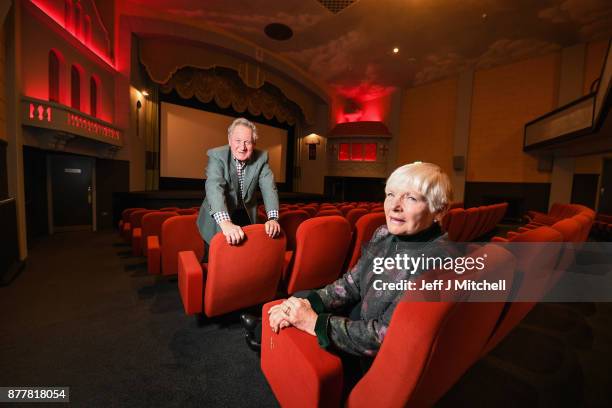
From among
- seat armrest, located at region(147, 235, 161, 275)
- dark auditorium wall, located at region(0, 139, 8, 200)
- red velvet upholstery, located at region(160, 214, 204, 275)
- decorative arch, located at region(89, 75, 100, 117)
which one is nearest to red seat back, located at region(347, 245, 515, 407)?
red velvet upholstery, located at region(160, 214, 204, 275)

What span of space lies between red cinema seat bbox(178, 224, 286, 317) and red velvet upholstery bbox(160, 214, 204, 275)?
0.56 m

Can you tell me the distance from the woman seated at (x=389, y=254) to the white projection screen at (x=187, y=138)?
286 inches

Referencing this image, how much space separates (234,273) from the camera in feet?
4.26

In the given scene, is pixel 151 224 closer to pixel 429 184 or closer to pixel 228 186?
pixel 228 186

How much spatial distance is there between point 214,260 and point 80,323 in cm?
119

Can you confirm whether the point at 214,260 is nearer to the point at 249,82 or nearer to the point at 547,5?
the point at 249,82

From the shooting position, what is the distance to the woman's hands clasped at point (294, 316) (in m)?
0.82

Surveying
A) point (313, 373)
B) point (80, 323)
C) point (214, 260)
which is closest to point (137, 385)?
point (214, 260)

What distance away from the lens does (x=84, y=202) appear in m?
4.99

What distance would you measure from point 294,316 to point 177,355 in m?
0.93

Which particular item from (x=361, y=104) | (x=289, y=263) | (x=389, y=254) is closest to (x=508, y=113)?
(x=361, y=104)
